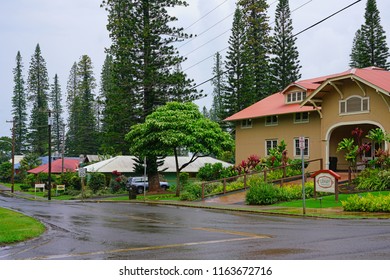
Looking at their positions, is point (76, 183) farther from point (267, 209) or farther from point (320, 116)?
point (267, 209)

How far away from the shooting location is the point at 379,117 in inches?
1170

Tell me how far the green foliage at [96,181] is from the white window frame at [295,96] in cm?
1876

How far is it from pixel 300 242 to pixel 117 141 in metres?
34.9

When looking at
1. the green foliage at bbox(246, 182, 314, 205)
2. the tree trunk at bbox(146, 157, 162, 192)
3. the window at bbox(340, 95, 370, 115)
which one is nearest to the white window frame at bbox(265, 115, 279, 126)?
the window at bbox(340, 95, 370, 115)

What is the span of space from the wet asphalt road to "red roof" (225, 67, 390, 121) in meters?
14.8

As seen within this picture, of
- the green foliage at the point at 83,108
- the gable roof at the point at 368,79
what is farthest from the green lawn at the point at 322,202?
the green foliage at the point at 83,108

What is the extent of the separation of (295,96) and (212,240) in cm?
2750

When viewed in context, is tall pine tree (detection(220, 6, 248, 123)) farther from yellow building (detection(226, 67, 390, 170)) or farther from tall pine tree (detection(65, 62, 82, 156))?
tall pine tree (detection(65, 62, 82, 156))

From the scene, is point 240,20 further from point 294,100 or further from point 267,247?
point 267,247

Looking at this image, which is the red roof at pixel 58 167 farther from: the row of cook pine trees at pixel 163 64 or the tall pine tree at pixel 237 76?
the tall pine tree at pixel 237 76

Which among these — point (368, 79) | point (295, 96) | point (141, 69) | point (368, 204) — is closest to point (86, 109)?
point (141, 69)

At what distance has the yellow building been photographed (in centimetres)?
3025

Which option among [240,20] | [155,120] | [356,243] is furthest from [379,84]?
[240,20]

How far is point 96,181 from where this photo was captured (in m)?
47.2
